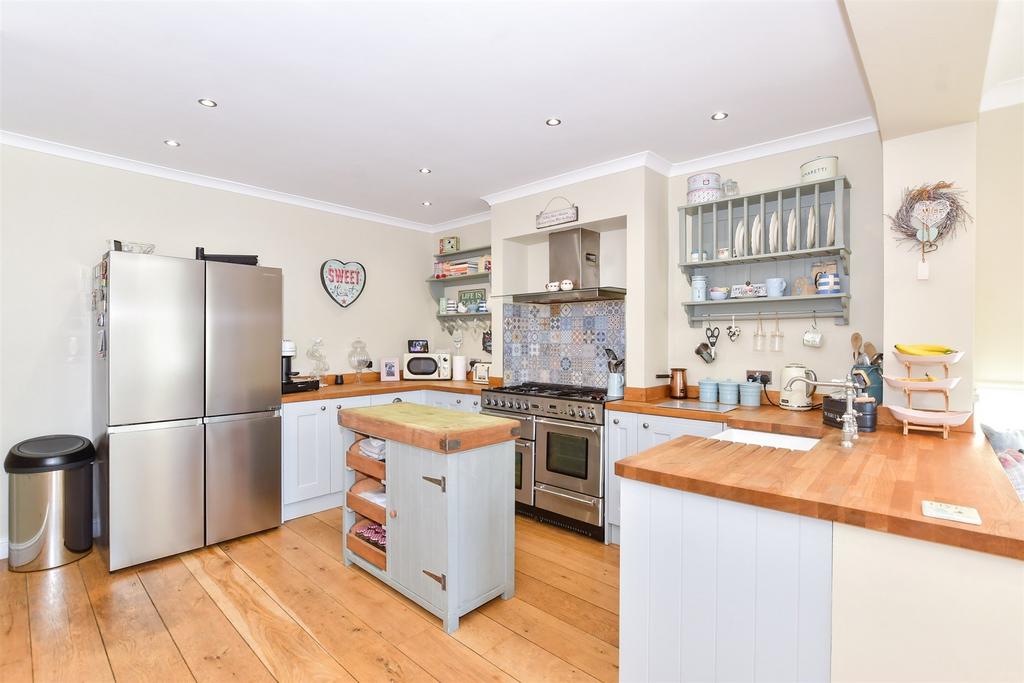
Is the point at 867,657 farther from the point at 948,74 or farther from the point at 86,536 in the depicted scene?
the point at 86,536

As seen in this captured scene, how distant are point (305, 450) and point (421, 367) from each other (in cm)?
144

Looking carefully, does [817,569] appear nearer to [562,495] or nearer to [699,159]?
[562,495]

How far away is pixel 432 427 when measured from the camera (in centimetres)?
229

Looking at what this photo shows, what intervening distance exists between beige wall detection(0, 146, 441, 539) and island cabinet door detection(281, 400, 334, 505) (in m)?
0.77

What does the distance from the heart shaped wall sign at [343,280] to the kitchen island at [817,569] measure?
3.54 metres

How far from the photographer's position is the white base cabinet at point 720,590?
4.31 ft

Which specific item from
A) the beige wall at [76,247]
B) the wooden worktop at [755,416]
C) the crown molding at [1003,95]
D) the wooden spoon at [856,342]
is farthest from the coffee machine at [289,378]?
the crown molding at [1003,95]

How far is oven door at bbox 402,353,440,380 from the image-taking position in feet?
16.0

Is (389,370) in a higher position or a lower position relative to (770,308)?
lower

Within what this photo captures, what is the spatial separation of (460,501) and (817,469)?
55.3 inches

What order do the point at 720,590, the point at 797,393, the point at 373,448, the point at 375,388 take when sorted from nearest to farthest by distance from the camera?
the point at 720,590 → the point at 373,448 → the point at 797,393 → the point at 375,388

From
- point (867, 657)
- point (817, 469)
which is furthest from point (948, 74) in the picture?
point (867, 657)

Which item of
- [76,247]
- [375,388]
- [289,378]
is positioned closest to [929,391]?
[375,388]

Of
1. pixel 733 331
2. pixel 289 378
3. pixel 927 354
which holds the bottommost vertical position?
pixel 289 378
